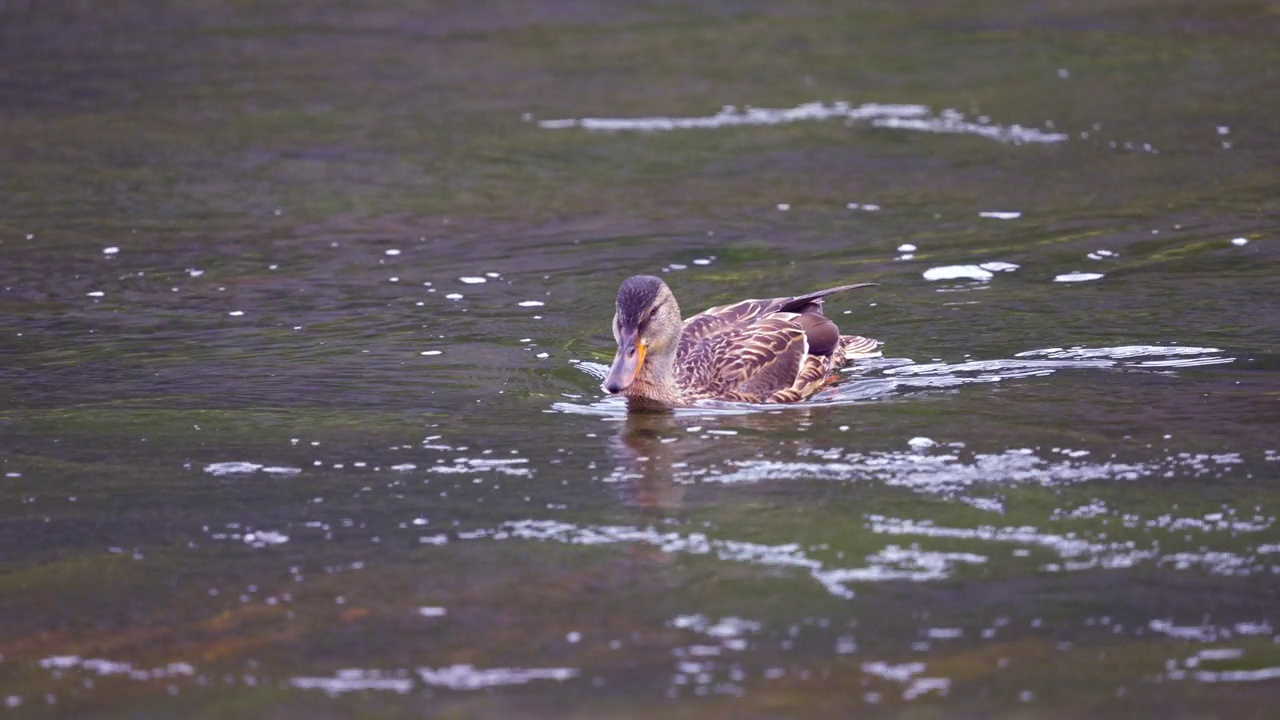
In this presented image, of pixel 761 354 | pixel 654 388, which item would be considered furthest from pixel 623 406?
pixel 761 354

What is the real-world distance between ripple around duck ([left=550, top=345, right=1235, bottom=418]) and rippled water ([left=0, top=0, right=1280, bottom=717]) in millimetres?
35

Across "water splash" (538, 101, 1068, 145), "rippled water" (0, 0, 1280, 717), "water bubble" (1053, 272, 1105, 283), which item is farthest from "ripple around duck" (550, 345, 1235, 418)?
"water splash" (538, 101, 1068, 145)

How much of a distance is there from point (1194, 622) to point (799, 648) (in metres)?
1.43

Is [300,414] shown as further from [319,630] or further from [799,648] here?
[799,648]

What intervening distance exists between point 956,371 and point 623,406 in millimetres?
1887

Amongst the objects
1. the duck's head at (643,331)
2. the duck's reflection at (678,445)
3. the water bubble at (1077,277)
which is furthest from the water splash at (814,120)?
the duck's reflection at (678,445)

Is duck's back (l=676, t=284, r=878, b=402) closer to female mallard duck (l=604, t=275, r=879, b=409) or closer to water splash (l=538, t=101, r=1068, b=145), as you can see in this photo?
female mallard duck (l=604, t=275, r=879, b=409)

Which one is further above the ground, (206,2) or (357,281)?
(206,2)

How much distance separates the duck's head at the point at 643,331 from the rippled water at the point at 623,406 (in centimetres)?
30

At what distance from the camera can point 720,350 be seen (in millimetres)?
9422

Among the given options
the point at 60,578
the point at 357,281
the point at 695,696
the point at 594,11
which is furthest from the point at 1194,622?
the point at 594,11

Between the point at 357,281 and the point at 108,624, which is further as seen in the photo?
the point at 357,281

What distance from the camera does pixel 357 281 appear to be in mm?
12141

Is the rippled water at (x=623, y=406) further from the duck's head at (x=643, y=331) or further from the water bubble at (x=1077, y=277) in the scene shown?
the duck's head at (x=643, y=331)
